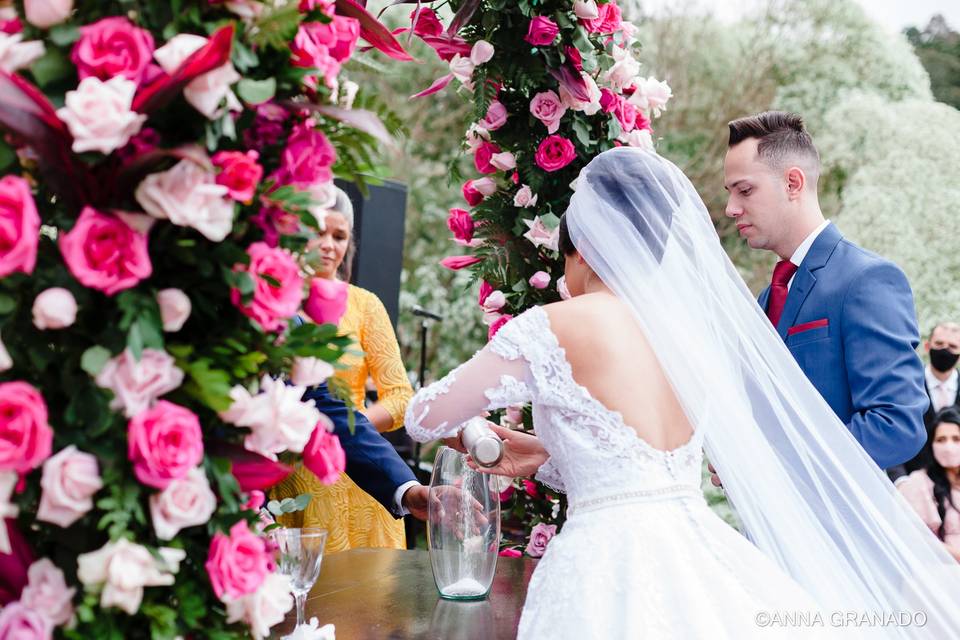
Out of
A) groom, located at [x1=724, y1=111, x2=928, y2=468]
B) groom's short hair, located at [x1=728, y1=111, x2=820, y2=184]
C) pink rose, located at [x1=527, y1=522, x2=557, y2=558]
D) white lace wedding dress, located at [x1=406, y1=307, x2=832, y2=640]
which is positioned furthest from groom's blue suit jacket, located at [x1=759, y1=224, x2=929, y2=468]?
pink rose, located at [x1=527, y1=522, x2=557, y2=558]

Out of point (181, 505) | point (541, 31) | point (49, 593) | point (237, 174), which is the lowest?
point (49, 593)

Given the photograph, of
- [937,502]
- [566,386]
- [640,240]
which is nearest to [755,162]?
[640,240]

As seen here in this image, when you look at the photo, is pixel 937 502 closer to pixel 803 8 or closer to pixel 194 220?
pixel 194 220

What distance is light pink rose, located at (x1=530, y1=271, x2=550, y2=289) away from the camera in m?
3.01

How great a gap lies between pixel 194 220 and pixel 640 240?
1.50 m

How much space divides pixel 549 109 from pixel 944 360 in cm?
465

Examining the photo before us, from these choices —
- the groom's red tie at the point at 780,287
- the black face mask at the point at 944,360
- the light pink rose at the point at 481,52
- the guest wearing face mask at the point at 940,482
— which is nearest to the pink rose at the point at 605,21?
the light pink rose at the point at 481,52

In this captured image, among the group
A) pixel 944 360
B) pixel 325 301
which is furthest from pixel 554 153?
pixel 944 360

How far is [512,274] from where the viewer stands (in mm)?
3049

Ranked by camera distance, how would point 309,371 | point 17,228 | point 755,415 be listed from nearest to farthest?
point 17,228, point 309,371, point 755,415

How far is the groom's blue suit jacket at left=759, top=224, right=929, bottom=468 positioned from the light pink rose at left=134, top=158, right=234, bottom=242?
201 centimetres

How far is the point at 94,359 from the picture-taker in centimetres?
109

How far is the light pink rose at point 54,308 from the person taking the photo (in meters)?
1.06

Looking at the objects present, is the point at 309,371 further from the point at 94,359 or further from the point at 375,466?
the point at 375,466
